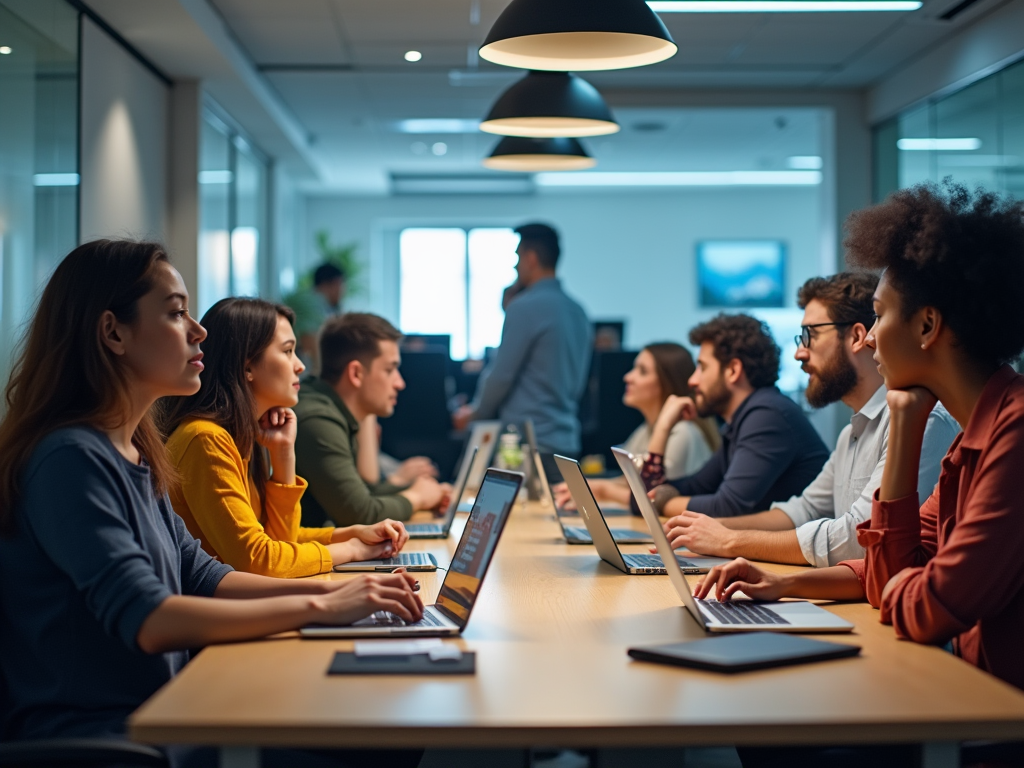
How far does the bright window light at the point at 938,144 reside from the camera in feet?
17.5

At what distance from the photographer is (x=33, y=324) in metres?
1.61

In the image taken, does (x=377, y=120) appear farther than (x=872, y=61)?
Yes

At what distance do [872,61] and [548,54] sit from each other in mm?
4040

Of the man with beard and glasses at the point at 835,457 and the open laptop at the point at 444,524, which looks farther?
the open laptop at the point at 444,524

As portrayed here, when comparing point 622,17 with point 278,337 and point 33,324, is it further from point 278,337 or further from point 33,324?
point 33,324

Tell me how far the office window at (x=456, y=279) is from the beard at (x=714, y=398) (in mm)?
9097

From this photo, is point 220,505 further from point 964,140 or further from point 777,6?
point 964,140

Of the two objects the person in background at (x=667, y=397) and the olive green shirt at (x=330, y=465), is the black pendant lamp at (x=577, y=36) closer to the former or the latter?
the olive green shirt at (x=330, y=465)

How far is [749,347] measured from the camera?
3141 mm

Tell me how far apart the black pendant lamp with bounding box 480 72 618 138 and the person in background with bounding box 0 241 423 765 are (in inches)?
76.5

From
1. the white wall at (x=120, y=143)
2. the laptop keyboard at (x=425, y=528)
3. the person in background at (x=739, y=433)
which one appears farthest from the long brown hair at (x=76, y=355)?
the white wall at (x=120, y=143)

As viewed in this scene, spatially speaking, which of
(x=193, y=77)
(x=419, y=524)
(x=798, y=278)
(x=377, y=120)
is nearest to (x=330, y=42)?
(x=193, y=77)

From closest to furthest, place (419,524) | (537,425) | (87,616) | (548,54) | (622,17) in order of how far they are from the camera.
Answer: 1. (87,616)
2. (622,17)
3. (548,54)
4. (419,524)
5. (537,425)

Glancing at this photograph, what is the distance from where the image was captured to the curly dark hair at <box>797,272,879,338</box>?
254 centimetres
